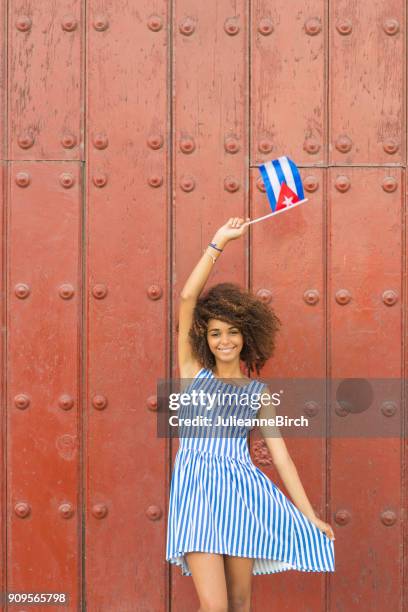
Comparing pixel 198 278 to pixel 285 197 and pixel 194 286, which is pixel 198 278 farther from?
pixel 285 197

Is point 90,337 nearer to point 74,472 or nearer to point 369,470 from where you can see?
point 74,472

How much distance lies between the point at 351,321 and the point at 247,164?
0.59 meters

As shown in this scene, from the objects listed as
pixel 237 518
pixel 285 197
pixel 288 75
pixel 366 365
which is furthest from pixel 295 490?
pixel 288 75

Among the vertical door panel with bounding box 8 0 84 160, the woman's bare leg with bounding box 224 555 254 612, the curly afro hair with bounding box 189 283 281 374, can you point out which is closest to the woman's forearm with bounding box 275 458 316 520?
the woman's bare leg with bounding box 224 555 254 612

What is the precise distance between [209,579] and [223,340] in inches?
24.1

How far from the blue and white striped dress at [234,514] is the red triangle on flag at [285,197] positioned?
0.53m

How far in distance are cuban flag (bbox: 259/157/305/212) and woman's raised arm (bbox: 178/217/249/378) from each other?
133 millimetres

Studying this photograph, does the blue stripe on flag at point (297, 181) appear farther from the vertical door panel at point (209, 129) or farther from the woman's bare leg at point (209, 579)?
the woman's bare leg at point (209, 579)

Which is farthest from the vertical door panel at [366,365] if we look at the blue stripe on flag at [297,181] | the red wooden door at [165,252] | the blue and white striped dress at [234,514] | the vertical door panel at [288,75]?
the blue and white striped dress at [234,514]

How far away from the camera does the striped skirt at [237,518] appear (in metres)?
2.15

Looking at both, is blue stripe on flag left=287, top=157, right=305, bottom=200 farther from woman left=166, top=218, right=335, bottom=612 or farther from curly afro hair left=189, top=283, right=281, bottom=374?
curly afro hair left=189, top=283, right=281, bottom=374

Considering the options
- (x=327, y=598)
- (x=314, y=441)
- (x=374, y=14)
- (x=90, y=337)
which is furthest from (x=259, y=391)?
(x=374, y=14)

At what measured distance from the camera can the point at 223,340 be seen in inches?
90.0

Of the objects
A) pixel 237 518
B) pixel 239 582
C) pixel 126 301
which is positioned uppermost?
pixel 126 301
